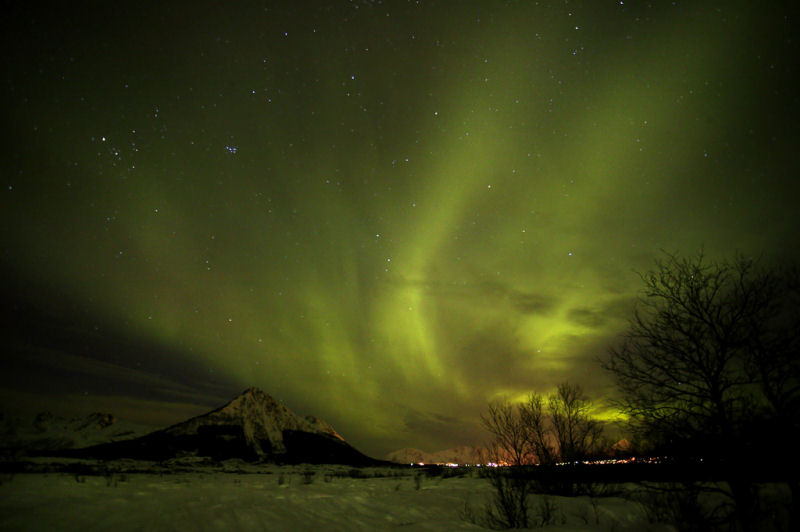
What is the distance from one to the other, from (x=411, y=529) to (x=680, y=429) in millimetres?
7021

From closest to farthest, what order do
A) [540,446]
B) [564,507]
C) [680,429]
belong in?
[680,429] → [564,507] → [540,446]

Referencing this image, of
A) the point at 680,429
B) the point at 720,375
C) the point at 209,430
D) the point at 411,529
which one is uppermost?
the point at 720,375

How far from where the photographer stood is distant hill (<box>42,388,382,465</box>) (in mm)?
136000

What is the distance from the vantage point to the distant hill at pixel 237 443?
136000mm

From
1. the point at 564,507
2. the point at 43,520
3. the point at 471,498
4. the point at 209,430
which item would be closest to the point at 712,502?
the point at 564,507

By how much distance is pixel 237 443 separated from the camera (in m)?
160

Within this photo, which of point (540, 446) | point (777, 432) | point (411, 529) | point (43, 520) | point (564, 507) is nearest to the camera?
point (43, 520)

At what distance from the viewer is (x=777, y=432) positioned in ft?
26.5

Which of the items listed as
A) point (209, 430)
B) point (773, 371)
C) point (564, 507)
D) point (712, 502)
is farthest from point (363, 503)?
point (209, 430)

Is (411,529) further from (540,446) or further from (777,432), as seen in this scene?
(777,432)

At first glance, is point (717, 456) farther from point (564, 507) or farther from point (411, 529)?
point (411, 529)

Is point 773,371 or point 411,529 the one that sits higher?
point 773,371

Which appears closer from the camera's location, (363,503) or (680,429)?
(680,429)

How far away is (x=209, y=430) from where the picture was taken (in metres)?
168
